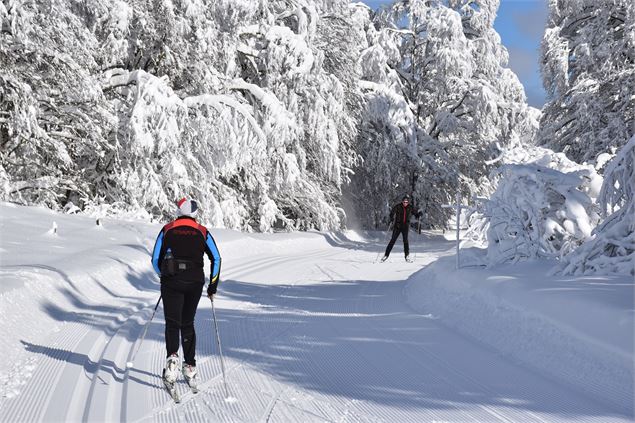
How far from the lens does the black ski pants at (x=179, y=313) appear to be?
4.91 metres

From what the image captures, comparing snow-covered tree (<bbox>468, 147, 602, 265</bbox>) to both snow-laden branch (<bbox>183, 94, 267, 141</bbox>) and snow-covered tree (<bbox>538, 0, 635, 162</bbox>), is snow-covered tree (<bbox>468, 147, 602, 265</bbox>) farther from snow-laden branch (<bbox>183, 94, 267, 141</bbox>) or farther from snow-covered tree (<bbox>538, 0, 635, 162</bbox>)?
snow-laden branch (<bbox>183, 94, 267, 141</bbox>)

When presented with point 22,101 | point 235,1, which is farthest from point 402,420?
point 235,1

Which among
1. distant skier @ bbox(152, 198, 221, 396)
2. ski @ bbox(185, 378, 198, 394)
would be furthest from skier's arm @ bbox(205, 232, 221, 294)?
ski @ bbox(185, 378, 198, 394)

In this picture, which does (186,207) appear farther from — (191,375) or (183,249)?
(191,375)

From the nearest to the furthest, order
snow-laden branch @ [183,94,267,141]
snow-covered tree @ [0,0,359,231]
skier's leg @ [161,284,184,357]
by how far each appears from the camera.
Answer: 1. skier's leg @ [161,284,184,357]
2. snow-covered tree @ [0,0,359,231]
3. snow-laden branch @ [183,94,267,141]

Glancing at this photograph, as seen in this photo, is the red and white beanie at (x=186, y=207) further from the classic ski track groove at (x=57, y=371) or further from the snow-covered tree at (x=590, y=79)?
the snow-covered tree at (x=590, y=79)

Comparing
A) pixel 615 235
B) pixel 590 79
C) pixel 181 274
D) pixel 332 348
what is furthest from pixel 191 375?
pixel 590 79

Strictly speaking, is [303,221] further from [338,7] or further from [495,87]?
[495,87]

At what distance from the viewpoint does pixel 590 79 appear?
19.2 m

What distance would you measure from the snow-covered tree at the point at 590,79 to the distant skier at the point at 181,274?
14.9 metres

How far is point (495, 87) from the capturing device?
1179 inches

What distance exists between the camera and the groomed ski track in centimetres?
433

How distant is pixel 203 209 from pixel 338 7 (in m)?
14.0

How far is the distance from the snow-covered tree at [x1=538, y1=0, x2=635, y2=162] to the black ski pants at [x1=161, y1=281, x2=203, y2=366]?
1502 cm
